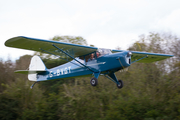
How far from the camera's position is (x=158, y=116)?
35.7ft

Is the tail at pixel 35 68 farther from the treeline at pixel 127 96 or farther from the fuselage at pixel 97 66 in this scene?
the treeline at pixel 127 96

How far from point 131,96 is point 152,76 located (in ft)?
6.19

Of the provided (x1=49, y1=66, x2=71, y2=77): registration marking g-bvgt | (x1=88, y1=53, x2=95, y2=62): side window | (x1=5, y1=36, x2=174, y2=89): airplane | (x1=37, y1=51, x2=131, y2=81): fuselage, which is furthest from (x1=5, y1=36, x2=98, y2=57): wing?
(x1=49, y1=66, x2=71, y2=77): registration marking g-bvgt

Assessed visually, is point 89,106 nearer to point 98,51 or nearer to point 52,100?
point 52,100

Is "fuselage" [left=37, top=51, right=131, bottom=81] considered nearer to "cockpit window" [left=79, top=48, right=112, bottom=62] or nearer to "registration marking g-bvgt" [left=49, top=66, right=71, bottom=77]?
"registration marking g-bvgt" [left=49, top=66, right=71, bottom=77]

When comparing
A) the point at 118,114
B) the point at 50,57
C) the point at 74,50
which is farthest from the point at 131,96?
the point at 50,57

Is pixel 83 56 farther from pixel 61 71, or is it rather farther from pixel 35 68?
pixel 35 68

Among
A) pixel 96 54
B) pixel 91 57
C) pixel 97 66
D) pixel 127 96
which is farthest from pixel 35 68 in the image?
pixel 127 96

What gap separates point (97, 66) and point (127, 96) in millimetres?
5557

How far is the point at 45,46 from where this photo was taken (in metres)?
7.71

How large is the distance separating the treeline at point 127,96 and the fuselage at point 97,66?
2.20 m

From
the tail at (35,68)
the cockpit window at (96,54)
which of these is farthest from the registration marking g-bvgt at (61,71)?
the cockpit window at (96,54)

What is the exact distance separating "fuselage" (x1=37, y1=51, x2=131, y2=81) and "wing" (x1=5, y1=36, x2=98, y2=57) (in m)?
0.52

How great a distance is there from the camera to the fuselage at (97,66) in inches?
287
